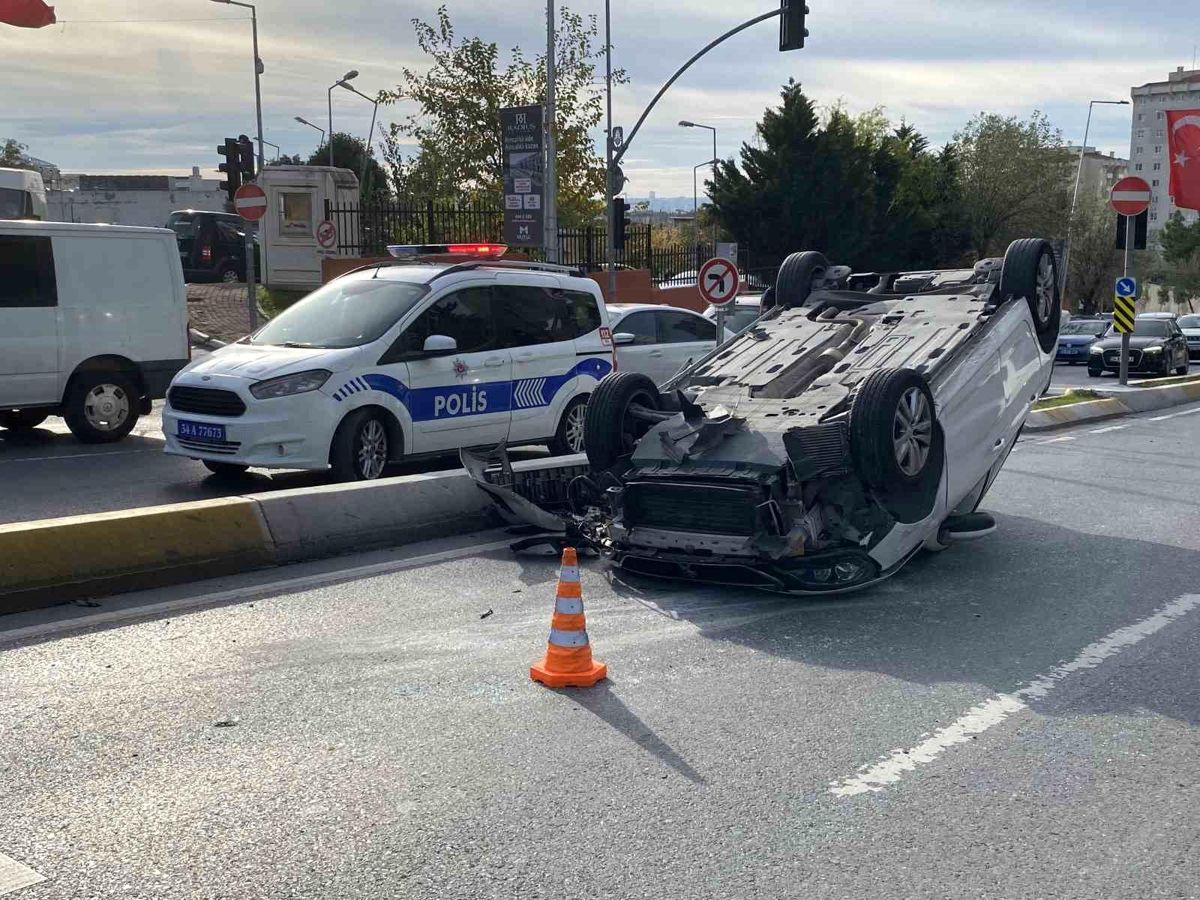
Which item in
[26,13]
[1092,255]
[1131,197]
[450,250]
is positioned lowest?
[450,250]

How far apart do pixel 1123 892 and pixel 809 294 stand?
6670mm

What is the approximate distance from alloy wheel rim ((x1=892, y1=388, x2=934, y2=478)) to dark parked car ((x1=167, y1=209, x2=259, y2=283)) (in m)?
29.7


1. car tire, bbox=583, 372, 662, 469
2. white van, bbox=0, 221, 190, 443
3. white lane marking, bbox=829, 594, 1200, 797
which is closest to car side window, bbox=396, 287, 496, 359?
car tire, bbox=583, 372, 662, 469

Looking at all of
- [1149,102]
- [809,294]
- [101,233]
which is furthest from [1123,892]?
[1149,102]

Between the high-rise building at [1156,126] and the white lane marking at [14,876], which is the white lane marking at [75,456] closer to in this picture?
the white lane marking at [14,876]

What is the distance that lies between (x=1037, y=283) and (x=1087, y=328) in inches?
1131

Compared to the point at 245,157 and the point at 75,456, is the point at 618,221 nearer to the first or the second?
the point at 245,157

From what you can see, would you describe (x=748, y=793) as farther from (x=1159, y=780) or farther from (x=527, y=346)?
(x=527, y=346)

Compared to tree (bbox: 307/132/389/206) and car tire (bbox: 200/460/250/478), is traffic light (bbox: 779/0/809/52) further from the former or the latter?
tree (bbox: 307/132/389/206)

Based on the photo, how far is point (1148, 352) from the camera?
29.1m

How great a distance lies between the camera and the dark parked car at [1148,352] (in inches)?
1150

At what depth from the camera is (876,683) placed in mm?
5668

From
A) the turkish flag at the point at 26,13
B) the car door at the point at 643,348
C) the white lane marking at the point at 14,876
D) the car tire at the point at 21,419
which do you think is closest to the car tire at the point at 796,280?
the car door at the point at 643,348

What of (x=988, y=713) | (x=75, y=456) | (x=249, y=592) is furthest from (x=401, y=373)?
(x=988, y=713)
